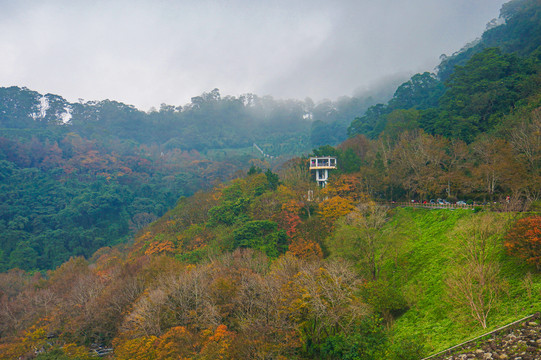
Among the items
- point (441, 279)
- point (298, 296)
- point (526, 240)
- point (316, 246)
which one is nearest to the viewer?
point (526, 240)

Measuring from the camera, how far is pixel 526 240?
14.8m

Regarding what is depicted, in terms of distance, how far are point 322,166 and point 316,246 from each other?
19.1m

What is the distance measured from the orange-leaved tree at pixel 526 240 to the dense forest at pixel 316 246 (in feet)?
0.26

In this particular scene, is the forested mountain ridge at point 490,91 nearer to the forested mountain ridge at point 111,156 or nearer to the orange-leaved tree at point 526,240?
the orange-leaved tree at point 526,240

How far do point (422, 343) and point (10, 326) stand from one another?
1353 inches

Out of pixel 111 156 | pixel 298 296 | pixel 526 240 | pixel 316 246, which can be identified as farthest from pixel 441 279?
pixel 111 156

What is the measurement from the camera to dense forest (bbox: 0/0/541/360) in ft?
53.7

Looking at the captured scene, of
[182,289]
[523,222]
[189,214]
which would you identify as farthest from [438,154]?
[189,214]

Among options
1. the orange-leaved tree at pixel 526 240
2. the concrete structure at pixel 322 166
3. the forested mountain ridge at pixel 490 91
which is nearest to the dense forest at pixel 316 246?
the orange-leaved tree at pixel 526 240

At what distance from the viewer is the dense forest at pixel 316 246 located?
1638cm

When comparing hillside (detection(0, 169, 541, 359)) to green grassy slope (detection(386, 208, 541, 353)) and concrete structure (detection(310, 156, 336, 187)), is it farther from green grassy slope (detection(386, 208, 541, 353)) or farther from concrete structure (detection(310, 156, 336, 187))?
concrete structure (detection(310, 156, 336, 187))

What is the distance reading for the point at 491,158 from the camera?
27.1 metres

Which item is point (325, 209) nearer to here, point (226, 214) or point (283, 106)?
point (226, 214)

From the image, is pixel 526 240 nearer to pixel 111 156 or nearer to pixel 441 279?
pixel 441 279
